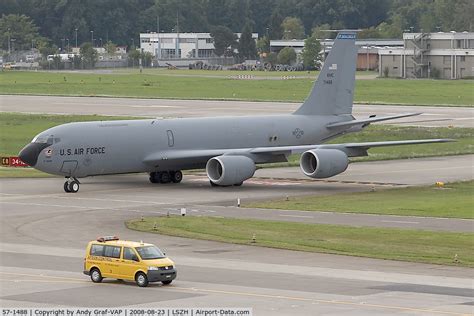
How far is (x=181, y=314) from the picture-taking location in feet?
115

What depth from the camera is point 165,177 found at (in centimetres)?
7394

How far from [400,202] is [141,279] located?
86.2 ft

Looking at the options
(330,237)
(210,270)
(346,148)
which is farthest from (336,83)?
(210,270)

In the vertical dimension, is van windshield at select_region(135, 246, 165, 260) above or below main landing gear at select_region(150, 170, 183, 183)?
above

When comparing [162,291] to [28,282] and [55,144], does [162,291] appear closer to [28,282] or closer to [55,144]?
[28,282]

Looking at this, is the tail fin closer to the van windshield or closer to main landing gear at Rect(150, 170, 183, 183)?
main landing gear at Rect(150, 170, 183, 183)

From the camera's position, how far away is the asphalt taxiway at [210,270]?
3741 cm

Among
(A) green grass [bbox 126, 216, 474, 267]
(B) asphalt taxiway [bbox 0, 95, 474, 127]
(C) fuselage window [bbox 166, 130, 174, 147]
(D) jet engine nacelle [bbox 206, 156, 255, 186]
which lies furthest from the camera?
(B) asphalt taxiway [bbox 0, 95, 474, 127]

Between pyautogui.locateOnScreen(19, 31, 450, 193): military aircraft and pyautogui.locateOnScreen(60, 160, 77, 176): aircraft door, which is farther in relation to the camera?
pyautogui.locateOnScreen(19, 31, 450, 193): military aircraft

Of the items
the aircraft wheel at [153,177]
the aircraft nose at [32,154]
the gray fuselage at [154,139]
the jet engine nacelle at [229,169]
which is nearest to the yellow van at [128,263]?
the aircraft nose at [32,154]

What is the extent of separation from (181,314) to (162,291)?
4.30m

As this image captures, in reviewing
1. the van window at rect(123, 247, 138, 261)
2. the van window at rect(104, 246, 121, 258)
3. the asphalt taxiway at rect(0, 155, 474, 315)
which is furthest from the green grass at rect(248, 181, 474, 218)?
the van window at rect(123, 247, 138, 261)

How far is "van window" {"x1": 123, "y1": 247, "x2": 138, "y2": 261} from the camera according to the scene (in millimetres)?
40225

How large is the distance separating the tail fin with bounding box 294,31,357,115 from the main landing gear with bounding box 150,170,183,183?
11044 mm
